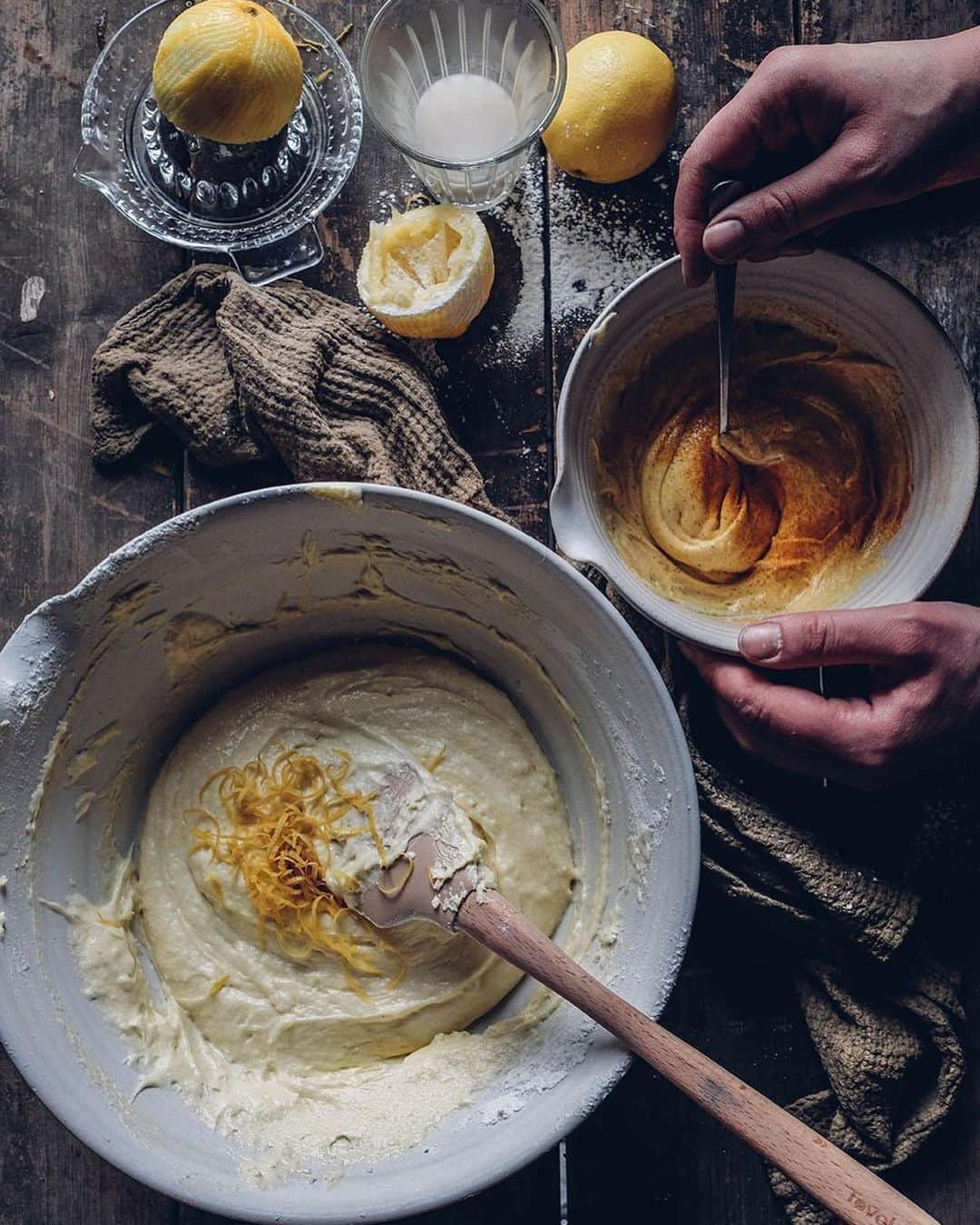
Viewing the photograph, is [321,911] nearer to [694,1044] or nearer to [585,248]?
[694,1044]

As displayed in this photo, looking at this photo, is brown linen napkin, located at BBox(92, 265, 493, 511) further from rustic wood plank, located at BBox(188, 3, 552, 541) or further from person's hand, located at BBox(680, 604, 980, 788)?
person's hand, located at BBox(680, 604, 980, 788)

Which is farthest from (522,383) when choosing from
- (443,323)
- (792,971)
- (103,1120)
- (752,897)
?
(103,1120)

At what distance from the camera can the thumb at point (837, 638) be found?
1212mm

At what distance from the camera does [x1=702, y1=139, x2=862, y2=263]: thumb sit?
1.20m

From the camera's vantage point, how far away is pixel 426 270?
138cm

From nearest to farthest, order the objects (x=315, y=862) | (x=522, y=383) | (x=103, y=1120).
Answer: (x=103, y=1120), (x=315, y=862), (x=522, y=383)

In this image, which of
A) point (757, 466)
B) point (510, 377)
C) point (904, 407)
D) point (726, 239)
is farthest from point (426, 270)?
point (904, 407)

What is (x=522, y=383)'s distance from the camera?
144 cm

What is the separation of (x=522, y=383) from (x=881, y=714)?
0.61 meters

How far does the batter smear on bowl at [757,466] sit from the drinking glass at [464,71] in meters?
0.30

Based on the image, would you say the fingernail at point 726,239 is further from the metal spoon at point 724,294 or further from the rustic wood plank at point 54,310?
the rustic wood plank at point 54,310

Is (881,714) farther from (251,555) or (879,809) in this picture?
(251,555)

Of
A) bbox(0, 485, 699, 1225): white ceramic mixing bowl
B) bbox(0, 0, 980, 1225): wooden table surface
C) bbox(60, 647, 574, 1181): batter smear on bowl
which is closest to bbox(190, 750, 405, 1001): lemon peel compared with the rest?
bbox(60, 647, 574, 1181): batter smear on bowl

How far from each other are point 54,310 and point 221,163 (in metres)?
0.30
